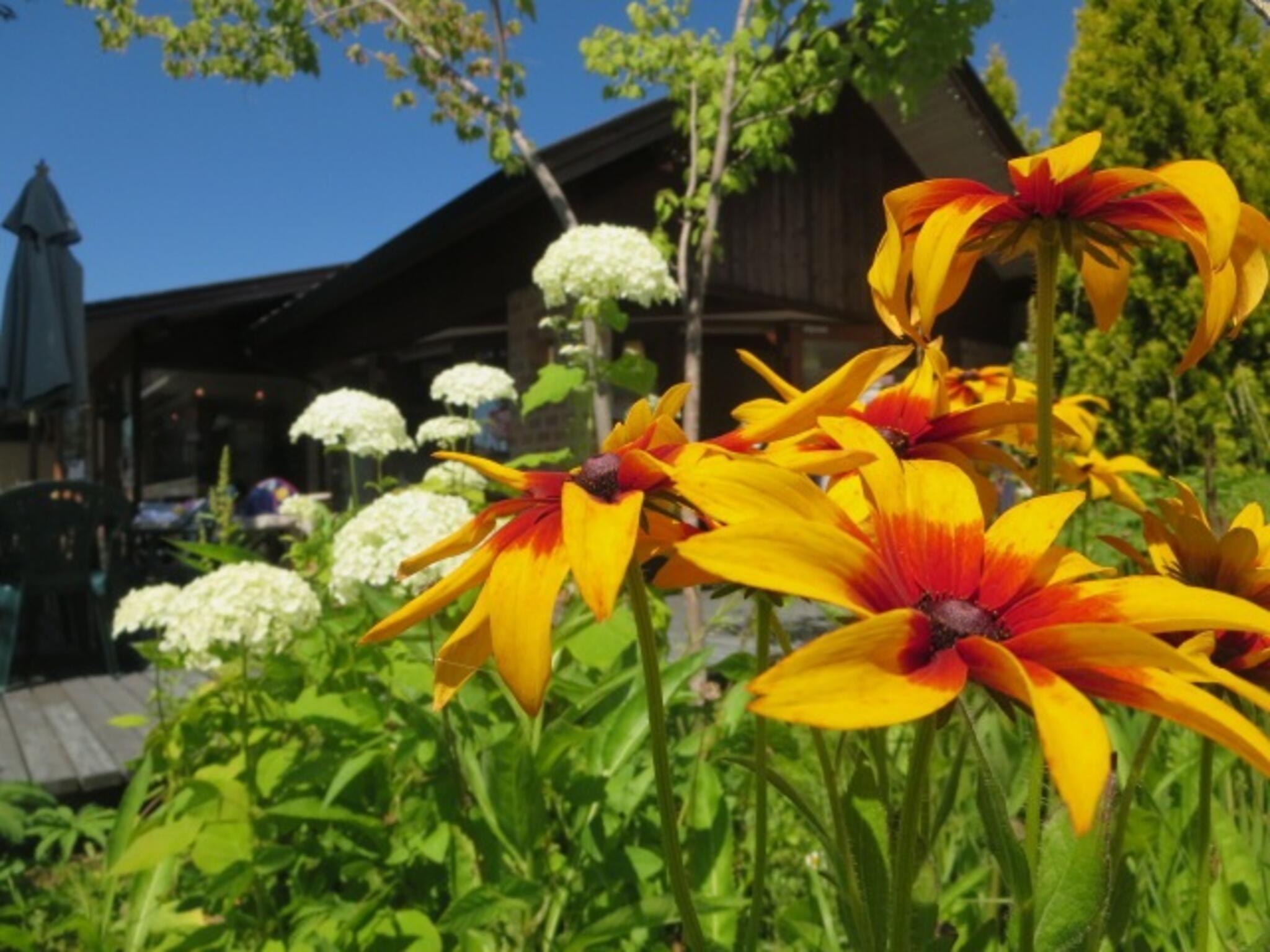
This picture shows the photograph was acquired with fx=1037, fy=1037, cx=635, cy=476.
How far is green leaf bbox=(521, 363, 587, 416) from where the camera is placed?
2574 millimetres

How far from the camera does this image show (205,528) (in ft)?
23.7

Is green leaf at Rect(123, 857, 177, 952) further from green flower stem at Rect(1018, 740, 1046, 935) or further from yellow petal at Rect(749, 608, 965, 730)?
yellow petal at Rect(749, 608, 965, 730)

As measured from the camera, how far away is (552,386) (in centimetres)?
261

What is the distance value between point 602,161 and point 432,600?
638 centimetres

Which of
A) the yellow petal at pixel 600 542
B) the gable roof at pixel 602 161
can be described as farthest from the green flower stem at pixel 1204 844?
the gable roof at pixel 602 161

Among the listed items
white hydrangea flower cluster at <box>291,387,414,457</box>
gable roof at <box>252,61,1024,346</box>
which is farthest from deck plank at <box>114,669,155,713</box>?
gable roof at <box>252,61,1024,346</box>

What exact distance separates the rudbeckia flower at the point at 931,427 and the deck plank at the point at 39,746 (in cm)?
335

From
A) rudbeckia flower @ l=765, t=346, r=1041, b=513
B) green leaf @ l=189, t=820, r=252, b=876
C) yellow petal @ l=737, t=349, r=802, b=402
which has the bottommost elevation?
green leaf @ l=189, t=820, r=252, b=876

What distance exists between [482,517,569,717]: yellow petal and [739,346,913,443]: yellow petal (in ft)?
0.39

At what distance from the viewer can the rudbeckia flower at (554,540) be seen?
0.40 m

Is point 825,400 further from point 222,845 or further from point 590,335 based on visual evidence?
point 590,335

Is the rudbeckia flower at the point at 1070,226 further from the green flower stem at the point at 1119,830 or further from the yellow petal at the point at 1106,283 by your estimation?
the green flower stem at the point at 1119,830

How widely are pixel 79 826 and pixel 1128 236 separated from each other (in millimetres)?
2479

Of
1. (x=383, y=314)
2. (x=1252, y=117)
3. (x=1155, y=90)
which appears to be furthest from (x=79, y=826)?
(x=383, y=314)
